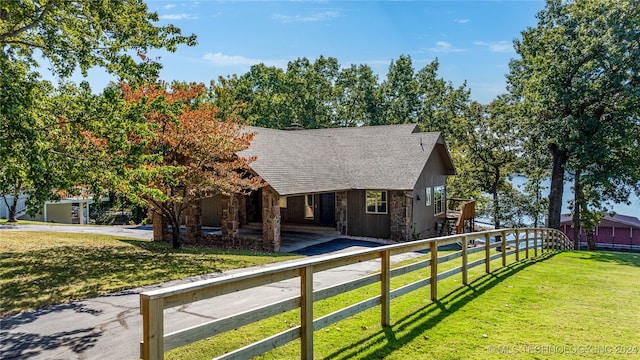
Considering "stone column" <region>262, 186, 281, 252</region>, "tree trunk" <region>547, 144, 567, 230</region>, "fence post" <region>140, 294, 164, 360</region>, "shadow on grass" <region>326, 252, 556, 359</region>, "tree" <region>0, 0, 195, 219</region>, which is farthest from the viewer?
"tree trunk" <region>547, 144, 567, 230</region>

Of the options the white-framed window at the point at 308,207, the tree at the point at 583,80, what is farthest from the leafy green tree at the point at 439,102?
the white-framed window at the point at 308,207

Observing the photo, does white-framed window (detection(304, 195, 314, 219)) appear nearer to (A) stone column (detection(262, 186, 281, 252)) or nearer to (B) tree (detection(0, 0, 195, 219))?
(A) stone column (detection(262, 186, 281, 252))

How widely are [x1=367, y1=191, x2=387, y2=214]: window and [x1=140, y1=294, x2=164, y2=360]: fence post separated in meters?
16.8

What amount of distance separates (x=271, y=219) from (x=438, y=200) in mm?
11235

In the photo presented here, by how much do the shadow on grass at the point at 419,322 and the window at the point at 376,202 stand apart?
35.0ft

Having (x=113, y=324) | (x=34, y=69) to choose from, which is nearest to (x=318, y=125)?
(x=34, y=69)

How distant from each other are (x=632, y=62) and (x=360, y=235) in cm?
1514

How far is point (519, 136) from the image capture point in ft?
88.7

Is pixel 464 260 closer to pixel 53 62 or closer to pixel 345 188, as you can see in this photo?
pixel 53 62

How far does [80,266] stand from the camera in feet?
33.2

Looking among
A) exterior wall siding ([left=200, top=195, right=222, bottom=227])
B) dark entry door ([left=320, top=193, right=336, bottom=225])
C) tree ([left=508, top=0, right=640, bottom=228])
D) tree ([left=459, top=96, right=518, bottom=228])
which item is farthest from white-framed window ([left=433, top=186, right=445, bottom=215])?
exterior wall siding ([left=200, top=195, right=222, bottom=227])

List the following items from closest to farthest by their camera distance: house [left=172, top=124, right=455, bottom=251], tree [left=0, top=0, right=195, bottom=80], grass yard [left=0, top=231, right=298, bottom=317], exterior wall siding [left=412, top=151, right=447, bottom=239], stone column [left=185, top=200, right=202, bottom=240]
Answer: grass yard [left=0, top=231, right=298, bottom=317]
tree [left=0, top=0, right=195, bottom=80]
house [left=172, top=124, right=455, bottom=251]
stone column [left=185, top=200, right=202, bottom=240]
exterior wall siding [left=412, top=151, right=447, bottom=239]

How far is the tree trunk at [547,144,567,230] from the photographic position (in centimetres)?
2298

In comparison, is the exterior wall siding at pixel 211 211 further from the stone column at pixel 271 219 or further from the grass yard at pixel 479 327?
the grass yard at pixel 479 327
